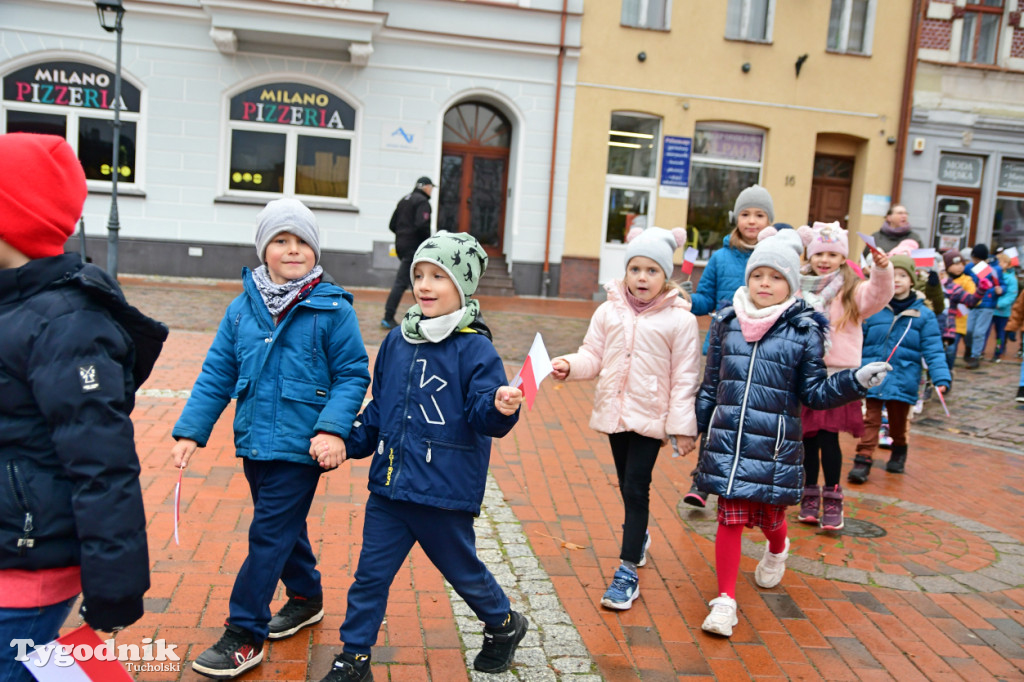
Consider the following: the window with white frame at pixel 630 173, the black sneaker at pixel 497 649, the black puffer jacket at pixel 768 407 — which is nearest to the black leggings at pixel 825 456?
the black puffer jacket at pixel 768 407

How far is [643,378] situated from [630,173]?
14.1 metres

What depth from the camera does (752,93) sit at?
1758 cm

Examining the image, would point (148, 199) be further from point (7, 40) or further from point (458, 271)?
point (458, 271)

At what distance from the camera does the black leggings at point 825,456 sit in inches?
209

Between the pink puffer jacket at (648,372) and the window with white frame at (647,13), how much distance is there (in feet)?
46.9

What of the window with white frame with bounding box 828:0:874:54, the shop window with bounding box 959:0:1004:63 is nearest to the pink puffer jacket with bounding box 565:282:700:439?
the window with white frame with bounding box 828:0:874:54

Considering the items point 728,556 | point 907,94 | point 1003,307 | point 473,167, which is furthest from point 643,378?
point 907,94

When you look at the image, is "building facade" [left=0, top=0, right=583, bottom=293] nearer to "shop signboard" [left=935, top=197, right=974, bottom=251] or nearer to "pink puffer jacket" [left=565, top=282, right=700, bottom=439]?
"shop signboard" [left=935, top=197, right=974, bottom=251]

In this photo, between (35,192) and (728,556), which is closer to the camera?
(35,192)

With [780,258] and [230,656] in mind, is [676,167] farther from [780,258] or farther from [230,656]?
[230,656]

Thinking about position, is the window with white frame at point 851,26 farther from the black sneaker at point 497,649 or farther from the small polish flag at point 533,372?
the black sneaker at point 497,649

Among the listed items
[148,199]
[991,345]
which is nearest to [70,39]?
[148,199]

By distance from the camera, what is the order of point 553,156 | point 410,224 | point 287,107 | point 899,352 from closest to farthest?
point 899,352 < point 410,224 < point 287,107 < point 553,156

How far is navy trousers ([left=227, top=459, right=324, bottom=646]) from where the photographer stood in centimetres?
314
